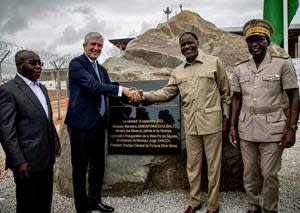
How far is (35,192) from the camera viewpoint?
2.70 m

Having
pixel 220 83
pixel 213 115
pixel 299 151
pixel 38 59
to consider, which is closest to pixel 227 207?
pixel 213 115

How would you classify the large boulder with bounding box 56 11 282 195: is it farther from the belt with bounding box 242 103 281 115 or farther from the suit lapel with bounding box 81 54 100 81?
the belt with bounding box 242 103 281 115

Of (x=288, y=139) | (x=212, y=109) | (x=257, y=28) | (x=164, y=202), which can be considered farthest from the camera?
(x=164, y=202)

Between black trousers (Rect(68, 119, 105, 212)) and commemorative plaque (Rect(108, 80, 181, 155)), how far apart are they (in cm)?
50

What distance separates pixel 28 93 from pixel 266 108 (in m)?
2.03

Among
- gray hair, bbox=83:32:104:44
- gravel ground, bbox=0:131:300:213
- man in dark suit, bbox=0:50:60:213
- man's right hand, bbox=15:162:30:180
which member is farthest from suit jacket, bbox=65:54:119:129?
gravel ground, bbox=0:131:300:213

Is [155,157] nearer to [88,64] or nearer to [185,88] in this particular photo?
[185,88]

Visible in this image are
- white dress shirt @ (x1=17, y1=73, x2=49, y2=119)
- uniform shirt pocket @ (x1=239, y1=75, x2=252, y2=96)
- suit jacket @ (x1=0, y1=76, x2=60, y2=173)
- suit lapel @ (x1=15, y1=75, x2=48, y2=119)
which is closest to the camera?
suit jacket @ (x1=0, y1=76, x2=60, y2=173)

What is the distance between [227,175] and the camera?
413cm

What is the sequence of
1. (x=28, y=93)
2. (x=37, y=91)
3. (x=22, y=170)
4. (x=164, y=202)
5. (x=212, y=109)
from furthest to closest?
(x=164, y=202)
(x=212, y=109)
(x=37, y=91)
(x=28, y=93)
(x=22, y=170)

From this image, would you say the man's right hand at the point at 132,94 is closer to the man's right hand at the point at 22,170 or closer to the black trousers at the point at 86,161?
the black trousers at the point at 86,161

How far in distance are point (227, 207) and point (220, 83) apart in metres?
1.40

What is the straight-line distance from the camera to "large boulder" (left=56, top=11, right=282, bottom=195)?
160 inches

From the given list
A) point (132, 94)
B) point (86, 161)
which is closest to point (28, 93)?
point (86, 161)
